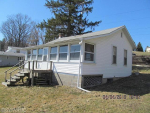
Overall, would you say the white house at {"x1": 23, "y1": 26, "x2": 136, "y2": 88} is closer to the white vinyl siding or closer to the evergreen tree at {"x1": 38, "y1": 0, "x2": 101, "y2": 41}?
the white vinyl siding

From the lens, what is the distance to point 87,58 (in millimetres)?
8727

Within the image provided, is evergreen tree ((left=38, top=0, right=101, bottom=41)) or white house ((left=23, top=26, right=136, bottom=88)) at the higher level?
evergreen tree ((left=38, top=0, right=101, bottom=41))

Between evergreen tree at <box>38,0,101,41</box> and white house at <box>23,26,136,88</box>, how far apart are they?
11649 millimetres

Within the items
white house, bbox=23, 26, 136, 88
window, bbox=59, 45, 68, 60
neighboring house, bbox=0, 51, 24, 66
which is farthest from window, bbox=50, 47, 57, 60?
neighboring house, bbox=0, 51, 24, 66

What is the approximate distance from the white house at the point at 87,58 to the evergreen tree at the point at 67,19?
38.2 ft

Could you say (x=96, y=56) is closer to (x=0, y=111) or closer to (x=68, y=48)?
(x=68, y=48)

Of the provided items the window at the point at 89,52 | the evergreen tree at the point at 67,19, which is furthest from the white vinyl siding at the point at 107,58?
the evergreen tree at the point at 67,19

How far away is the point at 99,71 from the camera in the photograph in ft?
31.2

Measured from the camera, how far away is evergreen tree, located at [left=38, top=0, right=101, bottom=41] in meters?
22.8

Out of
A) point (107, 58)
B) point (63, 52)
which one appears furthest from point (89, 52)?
point (107, 58)

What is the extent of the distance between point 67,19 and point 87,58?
1536 cm

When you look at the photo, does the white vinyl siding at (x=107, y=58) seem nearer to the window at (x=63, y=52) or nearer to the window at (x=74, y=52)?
the window at (x=74, y=52)

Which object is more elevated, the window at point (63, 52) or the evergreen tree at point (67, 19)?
the evergreen tree at point (67, 19)

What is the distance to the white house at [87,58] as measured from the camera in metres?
8.42
